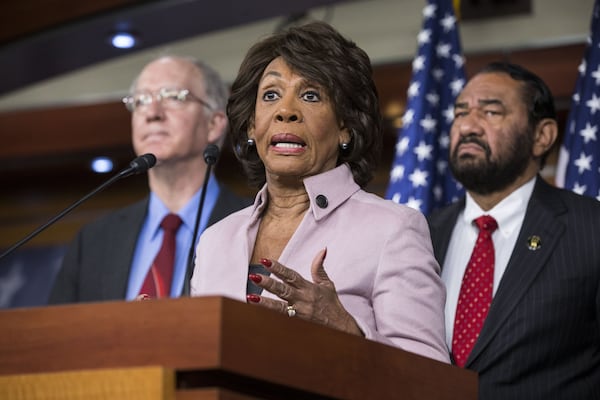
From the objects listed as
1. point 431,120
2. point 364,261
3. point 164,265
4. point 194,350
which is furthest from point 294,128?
point 431,120

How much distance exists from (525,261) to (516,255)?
0.15ft

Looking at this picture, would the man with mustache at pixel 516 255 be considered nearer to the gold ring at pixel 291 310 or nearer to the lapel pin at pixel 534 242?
the lapel pin at pixel 534 242

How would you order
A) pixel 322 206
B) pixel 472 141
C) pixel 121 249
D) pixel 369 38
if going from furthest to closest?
pixel 369 38
pixel 121 249
pixel 472 141
pixel 322 206

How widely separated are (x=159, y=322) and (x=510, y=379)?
5.33 feet

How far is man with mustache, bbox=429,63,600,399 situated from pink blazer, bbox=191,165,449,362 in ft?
2.94

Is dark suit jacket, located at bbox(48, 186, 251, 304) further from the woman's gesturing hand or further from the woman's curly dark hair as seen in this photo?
the woman's gesturing hand

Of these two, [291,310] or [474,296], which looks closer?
[291,310]

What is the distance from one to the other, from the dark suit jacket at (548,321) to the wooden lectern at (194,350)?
125cm

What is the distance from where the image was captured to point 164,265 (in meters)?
4.04

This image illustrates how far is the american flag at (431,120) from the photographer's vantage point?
4.48 metres

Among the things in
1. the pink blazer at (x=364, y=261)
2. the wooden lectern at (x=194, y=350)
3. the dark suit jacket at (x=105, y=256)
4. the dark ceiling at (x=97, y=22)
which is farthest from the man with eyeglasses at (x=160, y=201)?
the wooden lectern at (x=194, y=350)

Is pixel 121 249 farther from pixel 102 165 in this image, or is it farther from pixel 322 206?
pixel 102 165

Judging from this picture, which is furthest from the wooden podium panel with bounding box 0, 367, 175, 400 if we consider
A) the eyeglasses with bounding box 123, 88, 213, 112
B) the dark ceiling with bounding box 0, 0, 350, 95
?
the dark ceiling with bounding box 0, 0, 350, 95

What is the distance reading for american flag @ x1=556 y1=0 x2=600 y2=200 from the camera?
13.8 feet
